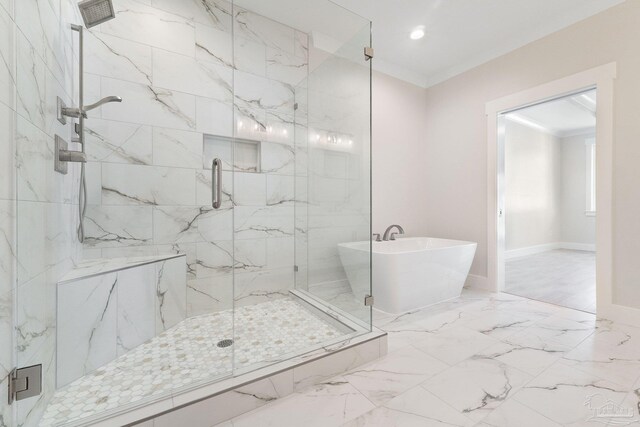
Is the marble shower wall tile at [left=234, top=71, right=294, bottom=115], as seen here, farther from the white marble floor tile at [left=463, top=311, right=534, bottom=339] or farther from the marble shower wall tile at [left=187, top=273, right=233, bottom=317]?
the white marble floor tile at [left=463, top=311, right=534, bottom=339]

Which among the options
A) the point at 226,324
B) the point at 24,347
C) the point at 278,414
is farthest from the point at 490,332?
the point at 24,347

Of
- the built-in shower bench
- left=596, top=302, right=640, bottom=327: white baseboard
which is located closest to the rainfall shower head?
the built-in shower bench

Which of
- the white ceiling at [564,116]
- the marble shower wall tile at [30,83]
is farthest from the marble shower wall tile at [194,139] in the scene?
the white ceiling at [564,116]

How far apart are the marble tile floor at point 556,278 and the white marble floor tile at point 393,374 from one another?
5.99 feet

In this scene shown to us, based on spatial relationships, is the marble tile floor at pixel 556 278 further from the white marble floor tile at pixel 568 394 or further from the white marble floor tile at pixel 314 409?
the white marble floor tile at pixel 314 409

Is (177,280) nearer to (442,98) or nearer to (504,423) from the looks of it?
(504,423)

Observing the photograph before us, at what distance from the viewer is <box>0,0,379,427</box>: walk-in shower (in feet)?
4.30

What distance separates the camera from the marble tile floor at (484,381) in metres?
1.16

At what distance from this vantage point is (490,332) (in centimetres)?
199

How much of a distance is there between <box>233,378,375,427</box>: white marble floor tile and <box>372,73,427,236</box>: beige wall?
209 centimetres

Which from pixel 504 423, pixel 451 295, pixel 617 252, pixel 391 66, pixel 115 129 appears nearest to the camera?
pixel 504 423

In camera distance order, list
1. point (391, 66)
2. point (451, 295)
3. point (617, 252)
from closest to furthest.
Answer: point (617, 252) < point (451, 295) < point (391, 66)

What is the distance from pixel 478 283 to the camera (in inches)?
121

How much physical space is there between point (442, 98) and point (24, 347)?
13.3 feet
